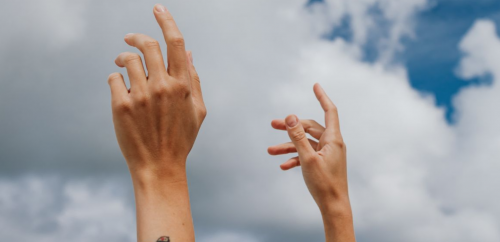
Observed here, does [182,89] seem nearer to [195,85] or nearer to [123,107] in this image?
[123,107]

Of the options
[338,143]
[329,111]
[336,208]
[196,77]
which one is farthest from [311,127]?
[196,77]

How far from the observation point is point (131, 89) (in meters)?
4.23

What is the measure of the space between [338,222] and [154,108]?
2828 millimetres

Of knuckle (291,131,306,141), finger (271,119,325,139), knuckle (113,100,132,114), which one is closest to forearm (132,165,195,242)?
knuckle (113,100,132,114)

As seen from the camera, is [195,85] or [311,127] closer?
[195,85]

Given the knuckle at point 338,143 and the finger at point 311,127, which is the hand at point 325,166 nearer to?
the knuckle at point 338,143

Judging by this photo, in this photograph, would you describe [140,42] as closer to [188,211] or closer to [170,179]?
[170,179]

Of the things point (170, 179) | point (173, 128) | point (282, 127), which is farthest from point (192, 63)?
point (282, 127)

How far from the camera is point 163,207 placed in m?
4.16

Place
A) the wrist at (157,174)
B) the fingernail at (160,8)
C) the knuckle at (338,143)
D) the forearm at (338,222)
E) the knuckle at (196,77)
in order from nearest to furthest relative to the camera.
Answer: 1. the wrist at (157,174)
2. the fingernail at (160,8)
3. the knuckle at (196,77)
4. the forearm at (338,222)
5. the knuckle at (338,143)

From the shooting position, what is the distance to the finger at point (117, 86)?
422cm

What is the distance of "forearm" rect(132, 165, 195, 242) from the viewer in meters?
4.10

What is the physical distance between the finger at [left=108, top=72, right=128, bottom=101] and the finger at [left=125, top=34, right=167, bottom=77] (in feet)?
0.93

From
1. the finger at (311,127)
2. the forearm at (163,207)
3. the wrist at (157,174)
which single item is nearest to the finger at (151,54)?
the wrist at (157,174)
